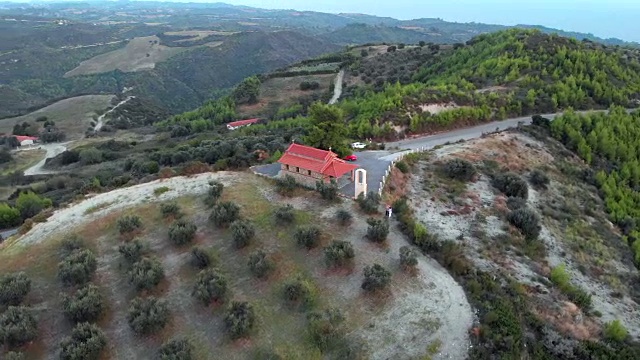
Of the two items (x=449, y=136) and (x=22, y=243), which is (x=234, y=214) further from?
(x=449, y=136)

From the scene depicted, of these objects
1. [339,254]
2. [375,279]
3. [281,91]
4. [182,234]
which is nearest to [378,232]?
[339,254]

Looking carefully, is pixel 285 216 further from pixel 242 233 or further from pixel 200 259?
pixel 200 259

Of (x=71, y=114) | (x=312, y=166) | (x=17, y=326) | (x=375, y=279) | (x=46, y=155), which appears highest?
(x=312, y=166)

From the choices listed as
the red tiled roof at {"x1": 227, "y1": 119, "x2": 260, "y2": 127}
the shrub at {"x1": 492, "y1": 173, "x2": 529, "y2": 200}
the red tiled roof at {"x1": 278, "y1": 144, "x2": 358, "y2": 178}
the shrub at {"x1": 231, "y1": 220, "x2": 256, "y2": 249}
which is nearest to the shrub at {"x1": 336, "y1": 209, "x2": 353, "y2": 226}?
the red tiled roof at {"x1": 278, "y1": 144, "x2": 358, "y2": 178}

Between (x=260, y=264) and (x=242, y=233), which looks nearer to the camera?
(x=260, y=264)

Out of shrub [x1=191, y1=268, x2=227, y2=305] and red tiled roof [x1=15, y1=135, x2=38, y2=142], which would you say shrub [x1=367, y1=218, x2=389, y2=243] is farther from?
red tiled roof [x1=15, y1=135, x2=38, y2=142]

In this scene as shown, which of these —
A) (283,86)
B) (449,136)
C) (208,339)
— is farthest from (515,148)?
(283,86)
